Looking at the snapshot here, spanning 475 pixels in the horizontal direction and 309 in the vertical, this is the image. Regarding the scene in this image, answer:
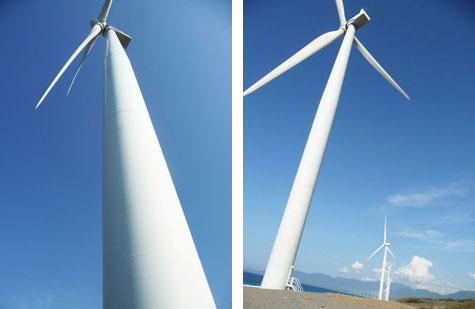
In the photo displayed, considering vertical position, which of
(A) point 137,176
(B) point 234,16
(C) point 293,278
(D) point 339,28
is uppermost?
(D) point 339,28

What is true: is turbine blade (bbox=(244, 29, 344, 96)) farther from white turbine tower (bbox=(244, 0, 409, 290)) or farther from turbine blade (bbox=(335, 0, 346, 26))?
turbine blade (bbox=(335, 0, 346, 26))

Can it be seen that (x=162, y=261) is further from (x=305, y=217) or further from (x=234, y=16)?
(x=305, y=217)

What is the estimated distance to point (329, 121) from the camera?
5.65m

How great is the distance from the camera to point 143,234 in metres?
1.68

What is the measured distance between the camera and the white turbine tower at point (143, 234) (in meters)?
1.55

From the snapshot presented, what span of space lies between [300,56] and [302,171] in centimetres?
309

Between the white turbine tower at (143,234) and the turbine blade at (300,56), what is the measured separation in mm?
4279

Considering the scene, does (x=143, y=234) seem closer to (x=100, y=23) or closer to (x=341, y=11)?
(x=100, y=23)

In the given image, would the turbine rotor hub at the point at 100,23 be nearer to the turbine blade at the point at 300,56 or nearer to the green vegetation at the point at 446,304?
the turbine blade at the point at 300,56

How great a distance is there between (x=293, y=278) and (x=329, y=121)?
→ 9.90ft

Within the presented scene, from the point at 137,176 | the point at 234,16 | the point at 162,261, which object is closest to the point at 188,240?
the point at 162,261

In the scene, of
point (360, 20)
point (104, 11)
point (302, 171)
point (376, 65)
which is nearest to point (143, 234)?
point (302, 171)

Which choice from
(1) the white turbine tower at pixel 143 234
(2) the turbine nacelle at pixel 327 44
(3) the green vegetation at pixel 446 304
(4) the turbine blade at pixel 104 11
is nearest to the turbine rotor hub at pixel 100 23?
(4) the turbine blade at pixel 104 11

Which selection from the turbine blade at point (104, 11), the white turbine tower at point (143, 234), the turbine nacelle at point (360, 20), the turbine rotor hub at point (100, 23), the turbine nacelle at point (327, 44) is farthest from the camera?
the turbine nacelle at point (360, 20)
